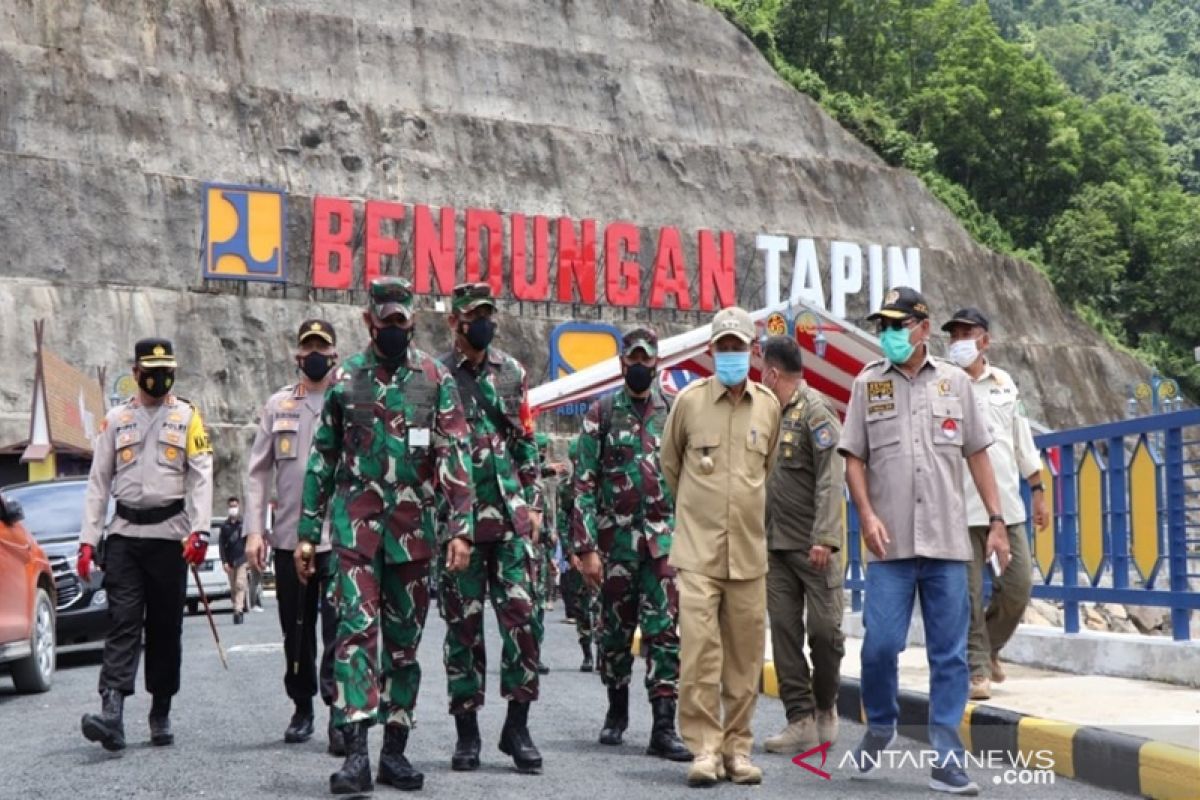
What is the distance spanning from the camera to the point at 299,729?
8.47 meters

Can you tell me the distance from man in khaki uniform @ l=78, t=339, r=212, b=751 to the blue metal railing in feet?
17.8

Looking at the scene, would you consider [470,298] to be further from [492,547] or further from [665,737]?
[665,737]

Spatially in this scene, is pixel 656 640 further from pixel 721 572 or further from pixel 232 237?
pixel 232 237

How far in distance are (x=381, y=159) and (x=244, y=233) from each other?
6.32 meters

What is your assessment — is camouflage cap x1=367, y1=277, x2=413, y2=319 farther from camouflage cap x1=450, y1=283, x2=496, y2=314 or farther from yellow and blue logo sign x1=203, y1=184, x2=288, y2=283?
yellow and blue logo sign x1=203, y1=184, x2=288, y2=283

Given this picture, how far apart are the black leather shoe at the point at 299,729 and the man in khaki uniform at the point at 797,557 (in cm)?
241

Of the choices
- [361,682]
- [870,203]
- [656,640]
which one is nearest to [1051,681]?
[656,640]

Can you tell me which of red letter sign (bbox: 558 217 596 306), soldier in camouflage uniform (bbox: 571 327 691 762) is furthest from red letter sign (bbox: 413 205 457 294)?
soldier in camouflage uniform (bbox: 571 327 691 762)

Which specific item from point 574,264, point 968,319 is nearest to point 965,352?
point 968,319

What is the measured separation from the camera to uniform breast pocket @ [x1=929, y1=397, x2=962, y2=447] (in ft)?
23.2

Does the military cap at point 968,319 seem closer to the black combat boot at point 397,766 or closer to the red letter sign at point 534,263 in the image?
the black combat boot at point 397,766

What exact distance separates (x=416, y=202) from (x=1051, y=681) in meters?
39.0

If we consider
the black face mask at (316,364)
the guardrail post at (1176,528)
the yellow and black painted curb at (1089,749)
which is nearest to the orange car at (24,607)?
the black face mask at (316,364)

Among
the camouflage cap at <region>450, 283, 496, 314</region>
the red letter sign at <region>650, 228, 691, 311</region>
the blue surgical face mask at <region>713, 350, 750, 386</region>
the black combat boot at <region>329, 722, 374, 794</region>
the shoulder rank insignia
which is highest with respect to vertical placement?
the red letter sign at <region>650, 228, 691, 311</region>
